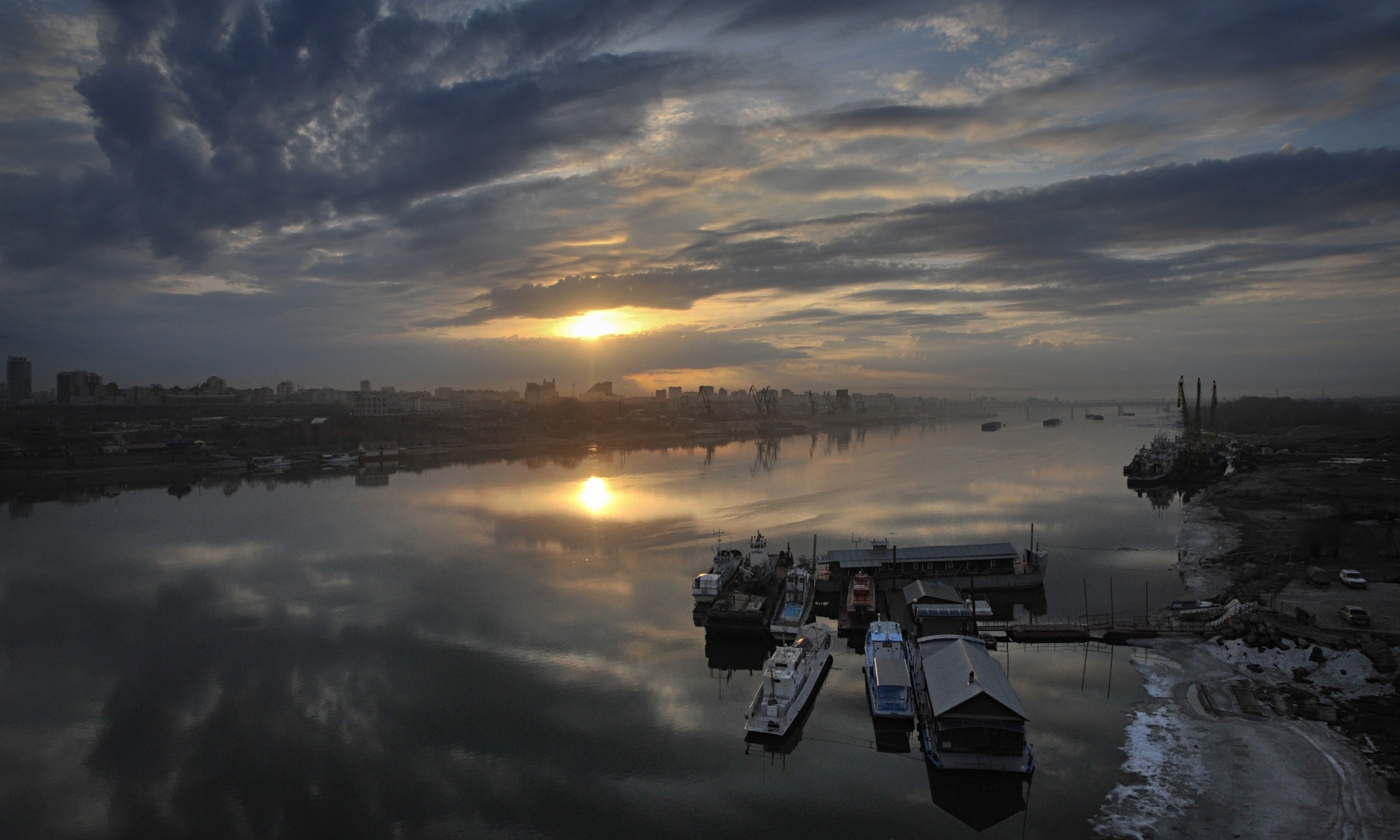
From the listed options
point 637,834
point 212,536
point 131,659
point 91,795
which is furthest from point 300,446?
Answer: point 637,834

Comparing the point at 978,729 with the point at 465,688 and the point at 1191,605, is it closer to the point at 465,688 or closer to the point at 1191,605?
the point at 465,688

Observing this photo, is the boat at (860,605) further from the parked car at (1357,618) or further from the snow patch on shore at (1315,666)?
the parked car at (1357,618)

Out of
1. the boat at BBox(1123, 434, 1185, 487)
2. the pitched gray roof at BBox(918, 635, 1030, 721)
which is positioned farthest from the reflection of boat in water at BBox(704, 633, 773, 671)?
the boat at BBox(1123, 434, 1185, 487)

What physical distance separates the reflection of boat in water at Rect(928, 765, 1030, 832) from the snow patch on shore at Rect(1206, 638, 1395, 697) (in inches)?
118

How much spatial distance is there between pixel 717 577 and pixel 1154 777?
544 cm

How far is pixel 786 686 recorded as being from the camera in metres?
6.60

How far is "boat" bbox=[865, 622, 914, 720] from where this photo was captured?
21.3ft

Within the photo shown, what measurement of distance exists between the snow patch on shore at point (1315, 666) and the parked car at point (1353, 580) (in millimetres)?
2849

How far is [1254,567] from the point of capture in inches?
422

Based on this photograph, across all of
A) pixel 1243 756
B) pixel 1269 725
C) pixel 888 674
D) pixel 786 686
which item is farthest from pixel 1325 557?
pixel 786 686

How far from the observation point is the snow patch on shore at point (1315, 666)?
626 cm

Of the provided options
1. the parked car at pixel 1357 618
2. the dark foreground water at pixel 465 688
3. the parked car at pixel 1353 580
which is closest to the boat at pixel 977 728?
the dark foreground water at pixel 465 688

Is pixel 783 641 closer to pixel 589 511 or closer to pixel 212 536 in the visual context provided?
pixel 589 511

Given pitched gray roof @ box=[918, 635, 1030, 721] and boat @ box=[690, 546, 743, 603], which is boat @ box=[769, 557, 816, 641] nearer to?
boat @ box=[690, 546, 743, 603]
